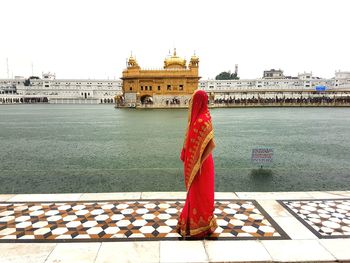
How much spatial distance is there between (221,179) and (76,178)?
12.6 ft

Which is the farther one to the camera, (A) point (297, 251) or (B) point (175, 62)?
(B) point (175, 62)

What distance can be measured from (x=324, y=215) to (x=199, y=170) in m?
2.57

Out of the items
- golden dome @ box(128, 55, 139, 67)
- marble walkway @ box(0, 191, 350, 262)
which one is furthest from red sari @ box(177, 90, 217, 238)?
golden dome @ box(128, 55, 139, 67)

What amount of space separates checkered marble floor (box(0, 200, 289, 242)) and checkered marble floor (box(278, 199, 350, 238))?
Result: 1.83 ft

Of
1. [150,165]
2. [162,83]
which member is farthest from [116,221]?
[162,83]

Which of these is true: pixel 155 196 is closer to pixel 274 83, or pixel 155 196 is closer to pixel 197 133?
pixel 197 133

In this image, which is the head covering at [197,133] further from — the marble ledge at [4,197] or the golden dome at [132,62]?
the golden dome at [132,62]

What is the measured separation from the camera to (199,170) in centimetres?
379

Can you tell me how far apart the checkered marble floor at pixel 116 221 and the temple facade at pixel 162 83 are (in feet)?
143

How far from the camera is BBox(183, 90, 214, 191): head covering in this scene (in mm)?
3748

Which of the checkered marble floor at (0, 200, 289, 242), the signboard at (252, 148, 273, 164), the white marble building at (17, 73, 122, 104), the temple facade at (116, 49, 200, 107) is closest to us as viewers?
the checkered marble floor at (0, 200, 289, 242)

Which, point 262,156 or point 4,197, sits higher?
point 262,156

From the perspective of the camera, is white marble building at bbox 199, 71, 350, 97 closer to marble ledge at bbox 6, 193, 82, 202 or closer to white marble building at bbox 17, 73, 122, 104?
white marble building at bbox 17, 73, 122, 104

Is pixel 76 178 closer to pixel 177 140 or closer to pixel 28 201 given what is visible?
pixel 28 201
